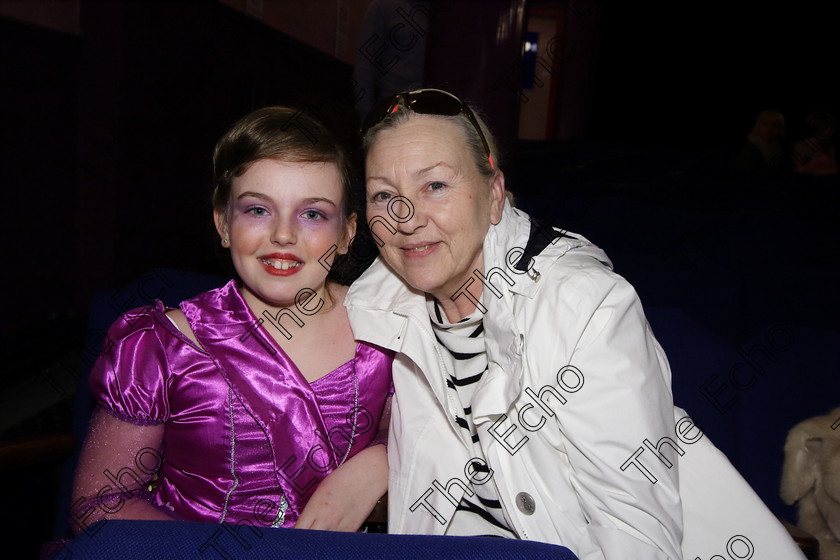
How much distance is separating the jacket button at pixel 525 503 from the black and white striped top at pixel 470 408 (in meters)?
0.12

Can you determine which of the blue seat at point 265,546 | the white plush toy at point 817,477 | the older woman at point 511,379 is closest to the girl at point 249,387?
the older woman at point 511,379

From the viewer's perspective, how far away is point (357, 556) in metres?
0.71

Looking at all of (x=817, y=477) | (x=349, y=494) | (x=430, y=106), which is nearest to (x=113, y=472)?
(x=349, y=494)

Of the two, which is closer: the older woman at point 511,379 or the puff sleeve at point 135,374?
the older woman at point 511,379

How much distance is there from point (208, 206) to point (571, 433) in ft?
3.11

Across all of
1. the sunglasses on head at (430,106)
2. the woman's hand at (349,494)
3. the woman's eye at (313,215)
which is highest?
the sunglasses on head at (430,106)

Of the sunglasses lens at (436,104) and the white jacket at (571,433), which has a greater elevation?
the sunglasses lens at (436,104)

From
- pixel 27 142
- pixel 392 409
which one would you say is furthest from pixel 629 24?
pixel 392 409

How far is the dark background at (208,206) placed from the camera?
1530mm

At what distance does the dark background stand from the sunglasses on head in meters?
0.63

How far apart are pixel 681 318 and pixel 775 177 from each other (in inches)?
121

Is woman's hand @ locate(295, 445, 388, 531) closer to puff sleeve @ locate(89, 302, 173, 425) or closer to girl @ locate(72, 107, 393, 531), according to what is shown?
girl @ locate(72, 107, 393, 531)

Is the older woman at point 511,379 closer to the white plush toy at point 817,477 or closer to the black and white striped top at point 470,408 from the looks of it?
the black and white striped top at point 470,408

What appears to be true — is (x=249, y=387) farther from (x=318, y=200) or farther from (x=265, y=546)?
(x=265, y=546)
